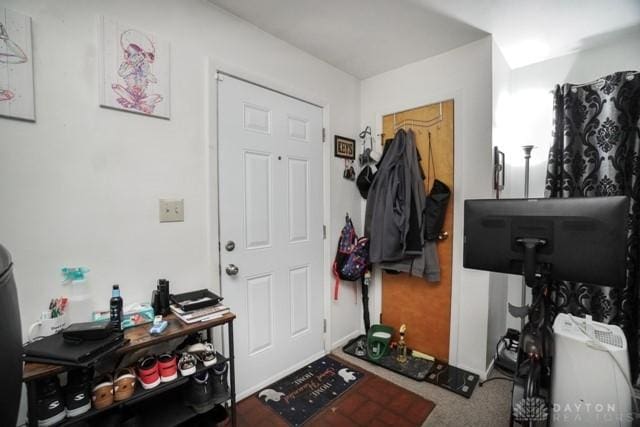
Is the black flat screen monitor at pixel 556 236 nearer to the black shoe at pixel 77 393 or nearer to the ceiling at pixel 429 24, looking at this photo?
the ceiling at pixel 429 24

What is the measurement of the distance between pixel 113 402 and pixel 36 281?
574 millimetres

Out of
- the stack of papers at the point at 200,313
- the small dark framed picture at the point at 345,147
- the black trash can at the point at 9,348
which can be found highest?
the small dark framed picture at the point at 345,147

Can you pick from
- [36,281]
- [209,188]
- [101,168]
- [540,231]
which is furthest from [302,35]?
[36,281]

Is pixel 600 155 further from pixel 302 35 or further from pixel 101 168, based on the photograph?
pixel 101 168

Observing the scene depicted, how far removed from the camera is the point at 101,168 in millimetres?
1296

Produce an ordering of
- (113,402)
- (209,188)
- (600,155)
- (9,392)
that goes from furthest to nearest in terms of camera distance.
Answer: (600,155) → (209,188) → (113,402) → (9,392)

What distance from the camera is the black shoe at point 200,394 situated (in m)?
1.31

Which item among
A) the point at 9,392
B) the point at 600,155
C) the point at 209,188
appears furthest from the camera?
the point at 600,155

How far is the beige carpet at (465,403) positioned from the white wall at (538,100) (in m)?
0.84

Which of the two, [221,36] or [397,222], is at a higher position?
[221,36]

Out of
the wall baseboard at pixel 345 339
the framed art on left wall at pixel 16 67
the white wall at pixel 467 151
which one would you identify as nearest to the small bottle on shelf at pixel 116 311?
the framed art on left wall at pixel 16 67

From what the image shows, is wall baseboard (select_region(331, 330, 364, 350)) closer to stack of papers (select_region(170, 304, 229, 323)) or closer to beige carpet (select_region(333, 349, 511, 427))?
beige carpet (select_region(333, 349, 511, 427))

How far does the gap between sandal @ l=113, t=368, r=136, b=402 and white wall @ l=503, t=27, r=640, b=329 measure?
2.72 metres

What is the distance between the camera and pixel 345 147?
8.05 ft
